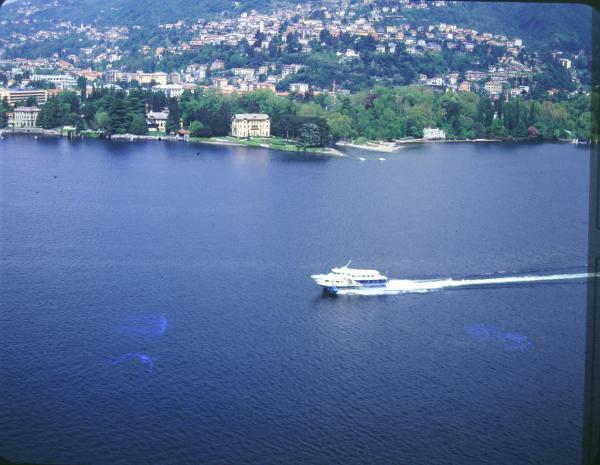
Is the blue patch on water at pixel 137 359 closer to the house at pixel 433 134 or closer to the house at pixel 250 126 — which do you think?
the house at pixel 250 126

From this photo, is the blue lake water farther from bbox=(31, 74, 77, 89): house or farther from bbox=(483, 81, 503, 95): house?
bbox=(31, 74, 77, 89): house

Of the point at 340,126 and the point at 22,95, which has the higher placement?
the point at 22,95

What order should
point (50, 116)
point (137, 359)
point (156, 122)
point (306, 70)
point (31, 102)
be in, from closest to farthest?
1. point (137, 359)
2. point (50, 116)
3. point (156, 122)
4. point (31, 102)
5. point (306, 70)

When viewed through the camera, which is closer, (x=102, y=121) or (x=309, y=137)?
(x=309, y=137)

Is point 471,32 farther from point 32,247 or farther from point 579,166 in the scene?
point 32,247

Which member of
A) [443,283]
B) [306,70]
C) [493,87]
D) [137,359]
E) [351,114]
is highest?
[306,70]

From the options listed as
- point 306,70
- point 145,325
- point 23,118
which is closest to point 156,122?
point 23,118

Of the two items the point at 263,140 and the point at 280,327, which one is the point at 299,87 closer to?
the point at 263,140
